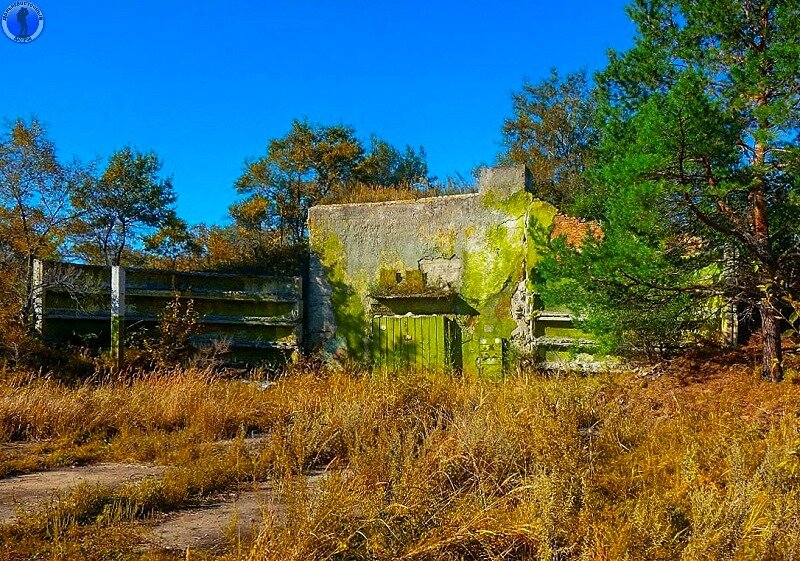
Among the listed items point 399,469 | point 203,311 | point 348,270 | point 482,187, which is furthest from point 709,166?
point 203,311

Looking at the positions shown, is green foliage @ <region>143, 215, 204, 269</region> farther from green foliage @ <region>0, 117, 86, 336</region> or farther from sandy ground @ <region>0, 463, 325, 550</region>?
sandy ground @ <region>0, 463, 325, 550</region>

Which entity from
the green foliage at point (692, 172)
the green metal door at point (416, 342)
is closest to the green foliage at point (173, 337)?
the green metal door at point (416, 342)

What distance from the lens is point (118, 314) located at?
12.0 metres

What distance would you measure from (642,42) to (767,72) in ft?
5.48

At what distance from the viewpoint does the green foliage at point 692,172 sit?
720cm

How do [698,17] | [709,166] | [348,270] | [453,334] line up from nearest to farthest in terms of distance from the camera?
1. [709,166]
2. [698,17]
3. [453,334]
4. [348,270]

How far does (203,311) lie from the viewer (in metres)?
13.6

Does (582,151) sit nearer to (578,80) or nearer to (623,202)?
(578,80)

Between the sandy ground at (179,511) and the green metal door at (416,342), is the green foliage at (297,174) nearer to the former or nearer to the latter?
the green metal door at (416,342)

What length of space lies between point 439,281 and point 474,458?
824 cm

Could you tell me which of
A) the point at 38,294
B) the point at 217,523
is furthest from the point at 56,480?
the point at 38,294

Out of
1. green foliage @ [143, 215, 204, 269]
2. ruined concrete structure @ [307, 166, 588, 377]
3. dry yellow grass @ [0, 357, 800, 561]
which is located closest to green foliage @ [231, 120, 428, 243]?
green foliage @ [143, 215, 204, 269]

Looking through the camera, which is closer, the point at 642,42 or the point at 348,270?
the point at 642,42

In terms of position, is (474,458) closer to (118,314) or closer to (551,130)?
(118,314)
